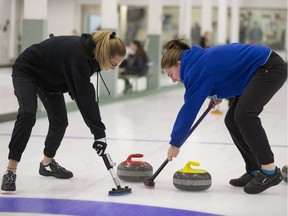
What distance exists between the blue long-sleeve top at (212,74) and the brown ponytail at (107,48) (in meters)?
0.45

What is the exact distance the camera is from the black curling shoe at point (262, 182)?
4.62m

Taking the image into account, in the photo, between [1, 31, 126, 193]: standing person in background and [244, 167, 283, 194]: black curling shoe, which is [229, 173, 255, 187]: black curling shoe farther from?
[1, 31, 126, 193]: standing person in background

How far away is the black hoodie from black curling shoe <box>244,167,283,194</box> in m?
1.19

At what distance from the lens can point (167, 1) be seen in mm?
28125

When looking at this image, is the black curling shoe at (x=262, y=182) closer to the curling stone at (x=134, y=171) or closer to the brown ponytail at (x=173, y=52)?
the curling stone at (x=134, y=171)

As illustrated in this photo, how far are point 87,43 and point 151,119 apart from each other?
5.40m

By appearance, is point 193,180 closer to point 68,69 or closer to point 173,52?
point 173,52

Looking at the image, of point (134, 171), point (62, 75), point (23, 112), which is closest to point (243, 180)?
point (134, 171)

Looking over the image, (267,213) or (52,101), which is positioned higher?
(52,101)

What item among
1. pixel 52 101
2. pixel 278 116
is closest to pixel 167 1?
pixel 278 116

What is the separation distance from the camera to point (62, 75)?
4.59m

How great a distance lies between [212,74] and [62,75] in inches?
43.2

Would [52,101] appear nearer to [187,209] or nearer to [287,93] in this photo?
[187,209]

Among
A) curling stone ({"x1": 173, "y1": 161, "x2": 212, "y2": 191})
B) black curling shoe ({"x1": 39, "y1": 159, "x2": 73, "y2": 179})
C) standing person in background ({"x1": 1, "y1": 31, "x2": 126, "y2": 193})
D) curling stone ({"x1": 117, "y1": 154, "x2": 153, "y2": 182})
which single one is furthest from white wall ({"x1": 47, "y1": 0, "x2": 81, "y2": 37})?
curling stone ({"x1": 173, "y1": 161, "x2": 212, "y2": 191})
